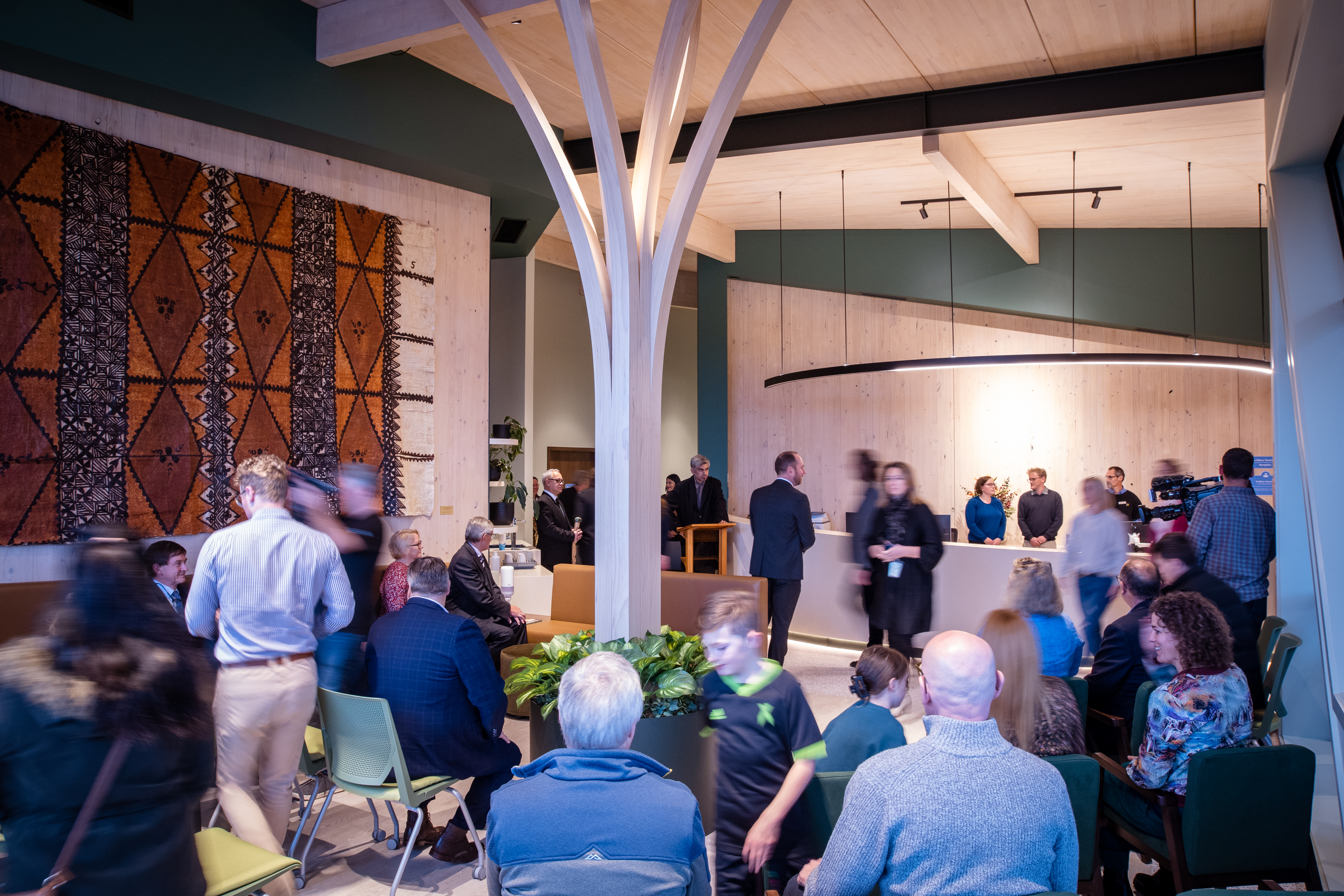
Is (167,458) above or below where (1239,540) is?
above

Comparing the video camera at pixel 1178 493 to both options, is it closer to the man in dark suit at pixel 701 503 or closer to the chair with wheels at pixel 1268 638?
the chair with wheels at pixel 1268 638

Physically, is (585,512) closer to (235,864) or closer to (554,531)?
(554,531)

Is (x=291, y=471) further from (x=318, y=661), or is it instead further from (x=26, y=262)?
(x=26, y=262)

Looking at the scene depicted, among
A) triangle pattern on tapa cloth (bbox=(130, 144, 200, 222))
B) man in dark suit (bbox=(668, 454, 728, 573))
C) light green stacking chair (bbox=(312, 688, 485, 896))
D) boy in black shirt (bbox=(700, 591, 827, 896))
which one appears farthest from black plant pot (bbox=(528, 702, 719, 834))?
man in dark suit (bbox=(668, 454, 728, 573))

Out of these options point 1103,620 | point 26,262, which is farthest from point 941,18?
point 26,262

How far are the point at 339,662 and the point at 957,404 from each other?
840 cm

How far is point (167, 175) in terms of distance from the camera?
5.40m

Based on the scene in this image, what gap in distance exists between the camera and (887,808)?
5.92 feet

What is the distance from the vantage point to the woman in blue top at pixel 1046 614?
12.0 ft

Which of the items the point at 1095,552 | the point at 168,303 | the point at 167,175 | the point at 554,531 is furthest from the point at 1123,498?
the point at 167,175

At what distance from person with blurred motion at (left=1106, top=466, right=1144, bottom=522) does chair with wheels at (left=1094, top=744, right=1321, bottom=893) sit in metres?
6.72

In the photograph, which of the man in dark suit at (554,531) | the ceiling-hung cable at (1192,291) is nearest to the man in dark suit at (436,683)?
the man in dark suit at (554,531)

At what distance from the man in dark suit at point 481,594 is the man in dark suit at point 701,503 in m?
3.92

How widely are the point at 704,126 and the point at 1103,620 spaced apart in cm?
473
